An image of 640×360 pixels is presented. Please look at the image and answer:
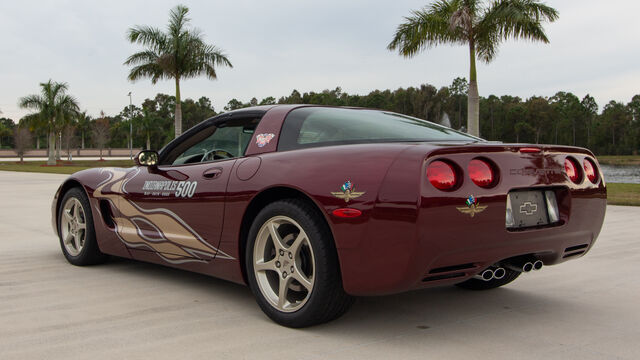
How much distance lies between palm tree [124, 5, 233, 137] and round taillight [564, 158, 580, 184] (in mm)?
27491

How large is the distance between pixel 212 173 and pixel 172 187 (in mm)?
447

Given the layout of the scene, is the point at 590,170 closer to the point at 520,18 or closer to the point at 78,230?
the point at 78,230

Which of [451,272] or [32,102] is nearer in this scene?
[451,272]

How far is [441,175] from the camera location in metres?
2.72

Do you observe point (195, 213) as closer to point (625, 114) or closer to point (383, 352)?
point (383, 352)

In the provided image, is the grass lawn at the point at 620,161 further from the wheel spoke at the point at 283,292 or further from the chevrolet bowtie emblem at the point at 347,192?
the chevrolet bowtie emblem at the point at 347,192

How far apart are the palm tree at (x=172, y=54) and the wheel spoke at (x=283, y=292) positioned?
27302 millimetres

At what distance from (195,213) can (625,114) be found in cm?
10815

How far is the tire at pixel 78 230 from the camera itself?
4781mm

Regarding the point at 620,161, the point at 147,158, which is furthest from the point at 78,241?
the point at 620,161

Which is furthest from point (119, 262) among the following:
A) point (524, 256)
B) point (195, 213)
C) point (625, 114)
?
point (625, 114)

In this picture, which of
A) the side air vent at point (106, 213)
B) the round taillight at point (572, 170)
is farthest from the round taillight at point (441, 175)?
the side air vent at point (106, 213)

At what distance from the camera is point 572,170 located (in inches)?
131

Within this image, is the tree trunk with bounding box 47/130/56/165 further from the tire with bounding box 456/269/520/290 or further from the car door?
the tire with bounding box 456/269/520/290
